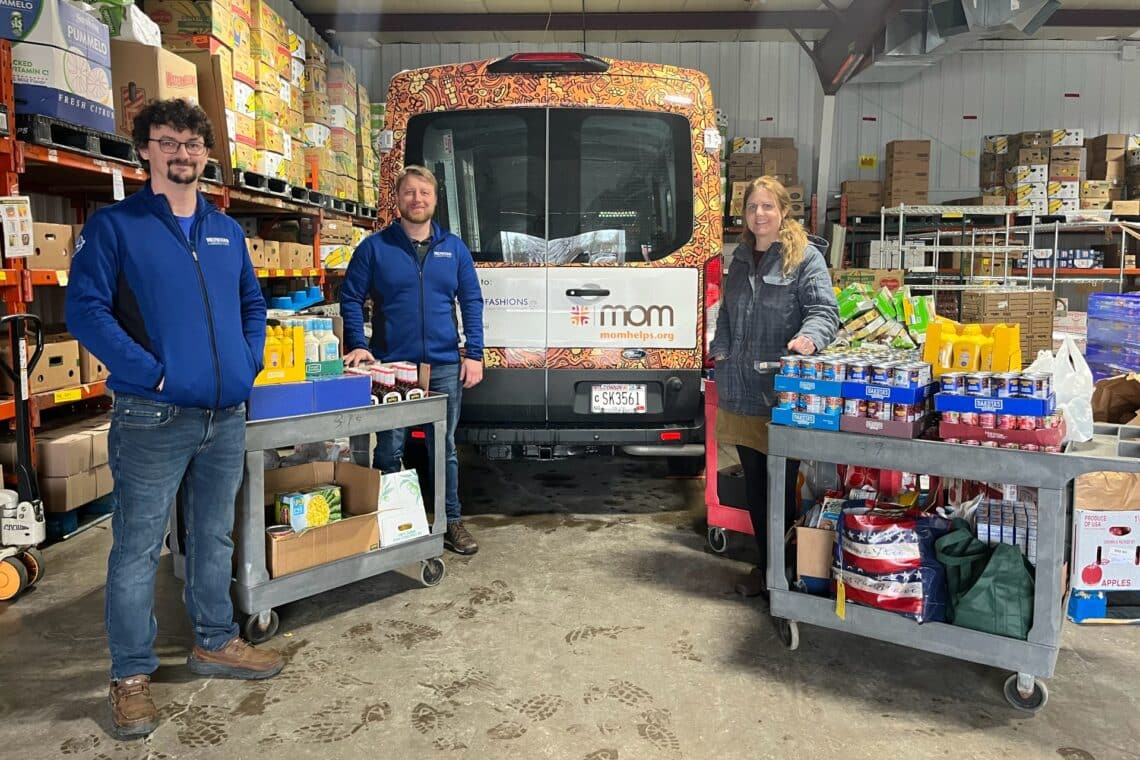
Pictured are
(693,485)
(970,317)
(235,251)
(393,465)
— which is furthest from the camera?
(970,317)

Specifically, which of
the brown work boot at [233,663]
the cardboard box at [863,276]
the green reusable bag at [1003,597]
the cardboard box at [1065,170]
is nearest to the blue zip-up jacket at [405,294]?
the brown work boot at [233,663]

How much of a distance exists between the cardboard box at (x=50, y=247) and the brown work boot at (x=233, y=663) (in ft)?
7.17

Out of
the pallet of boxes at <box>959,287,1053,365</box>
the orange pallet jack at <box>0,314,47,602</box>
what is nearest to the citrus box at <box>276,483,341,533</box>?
the orange pallet jack at <box>0,314,47,602</box>

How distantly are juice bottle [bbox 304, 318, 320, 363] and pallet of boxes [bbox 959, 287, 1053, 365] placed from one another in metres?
7.90

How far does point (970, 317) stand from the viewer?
957 cm

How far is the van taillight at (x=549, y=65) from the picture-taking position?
13.1ft

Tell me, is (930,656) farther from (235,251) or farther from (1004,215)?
(1004,215)

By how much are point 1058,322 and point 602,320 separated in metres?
8.29

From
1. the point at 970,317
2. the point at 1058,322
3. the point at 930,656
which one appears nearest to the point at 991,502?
the point at 930,656

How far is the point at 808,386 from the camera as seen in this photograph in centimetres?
286

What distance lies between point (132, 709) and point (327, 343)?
1354mm

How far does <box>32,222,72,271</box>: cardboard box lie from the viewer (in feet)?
13.0

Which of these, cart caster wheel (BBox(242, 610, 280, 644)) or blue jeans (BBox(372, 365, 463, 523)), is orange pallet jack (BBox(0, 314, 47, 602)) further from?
blue jeans (BBox(372, 365, 463, 523))

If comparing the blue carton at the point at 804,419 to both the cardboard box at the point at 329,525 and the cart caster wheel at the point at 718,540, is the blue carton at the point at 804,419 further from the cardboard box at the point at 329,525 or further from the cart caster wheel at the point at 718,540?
the cardboard box at the point at 329,525
